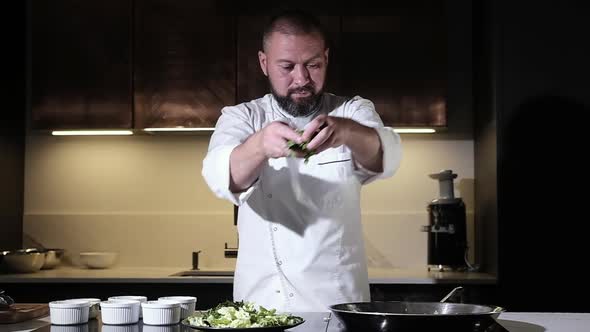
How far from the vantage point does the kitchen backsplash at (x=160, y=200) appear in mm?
4039

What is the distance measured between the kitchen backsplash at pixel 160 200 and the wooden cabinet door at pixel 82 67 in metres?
0.33

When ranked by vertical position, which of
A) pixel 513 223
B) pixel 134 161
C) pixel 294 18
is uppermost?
pixel 294 18

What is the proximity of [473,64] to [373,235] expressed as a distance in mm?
1009

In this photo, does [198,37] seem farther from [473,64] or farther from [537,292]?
[537,292]

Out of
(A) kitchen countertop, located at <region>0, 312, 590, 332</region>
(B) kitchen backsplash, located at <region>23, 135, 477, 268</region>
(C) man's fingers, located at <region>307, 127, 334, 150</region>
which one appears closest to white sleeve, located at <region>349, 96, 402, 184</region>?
(C) man's fingers, located at <region>307, 127, 334, 150</region>

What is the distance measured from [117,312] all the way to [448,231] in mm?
2257

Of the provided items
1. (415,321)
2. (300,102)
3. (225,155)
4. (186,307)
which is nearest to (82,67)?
(300,102)

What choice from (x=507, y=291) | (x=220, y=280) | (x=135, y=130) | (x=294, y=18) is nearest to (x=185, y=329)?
(x=294, y=18)

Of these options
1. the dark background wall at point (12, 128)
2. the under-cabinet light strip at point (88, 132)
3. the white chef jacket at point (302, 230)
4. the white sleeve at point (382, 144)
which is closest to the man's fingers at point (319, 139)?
the white sleeve at point (382, 144)

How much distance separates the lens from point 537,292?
3369 mm

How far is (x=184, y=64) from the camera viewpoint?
383cm

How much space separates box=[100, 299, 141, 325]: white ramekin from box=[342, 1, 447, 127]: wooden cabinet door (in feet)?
7.20

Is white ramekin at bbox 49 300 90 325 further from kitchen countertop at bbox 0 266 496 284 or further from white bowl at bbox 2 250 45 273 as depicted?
white bowl at bbox 2 250 45 273

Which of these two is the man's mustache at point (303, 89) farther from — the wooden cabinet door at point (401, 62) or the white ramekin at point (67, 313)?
the wooden cabinet door at point (401, 62)
